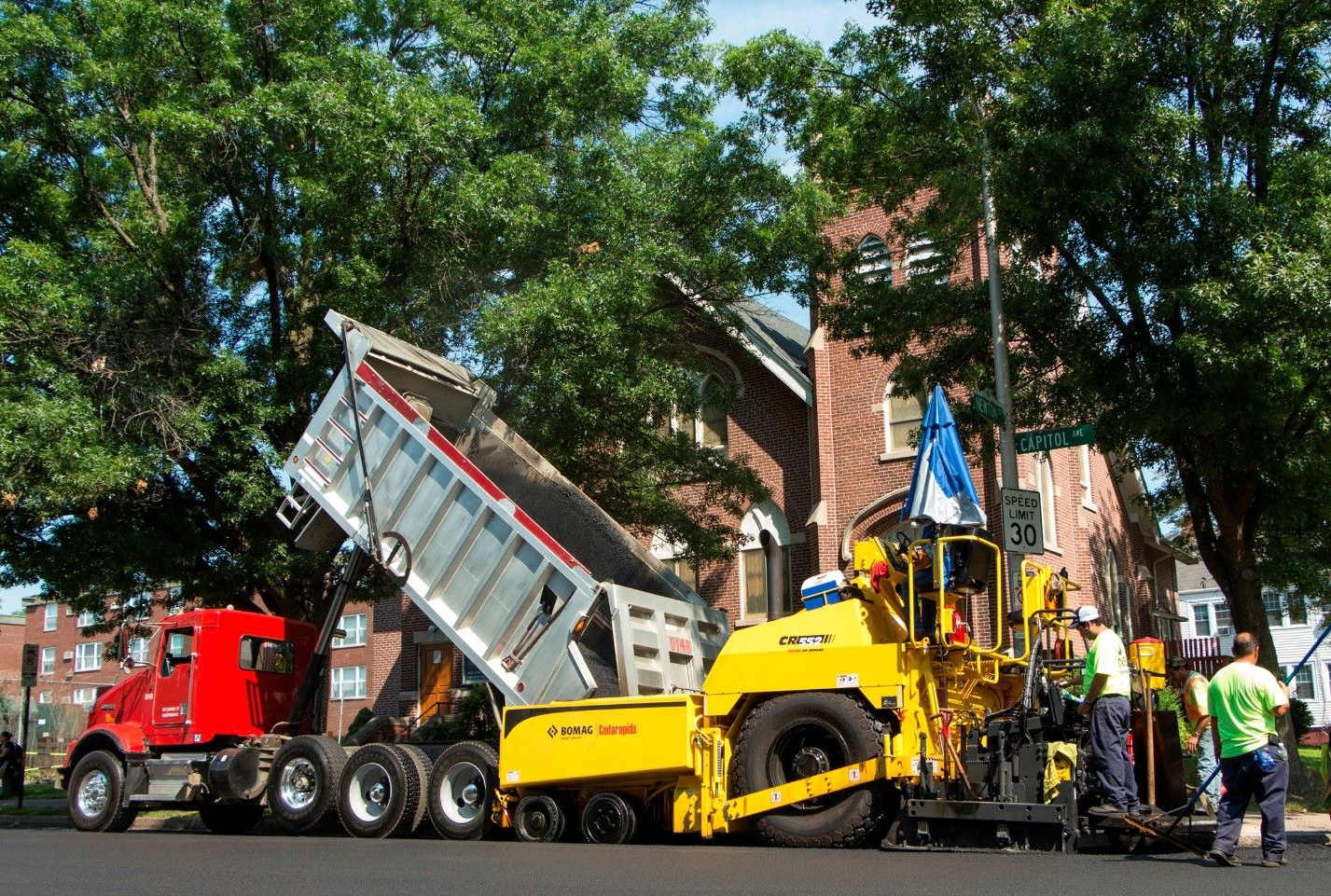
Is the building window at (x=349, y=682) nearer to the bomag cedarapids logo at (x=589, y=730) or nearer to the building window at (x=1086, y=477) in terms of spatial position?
the building window at (x=1086, y=477)

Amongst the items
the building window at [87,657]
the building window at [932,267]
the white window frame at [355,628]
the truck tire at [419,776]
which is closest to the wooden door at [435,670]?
the white window frame at [355,628]

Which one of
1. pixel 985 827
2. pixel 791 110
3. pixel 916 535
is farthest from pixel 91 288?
pixel 985 827

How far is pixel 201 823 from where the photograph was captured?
14289 mm

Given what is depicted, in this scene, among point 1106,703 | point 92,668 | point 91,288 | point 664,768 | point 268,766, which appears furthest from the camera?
point 92,668

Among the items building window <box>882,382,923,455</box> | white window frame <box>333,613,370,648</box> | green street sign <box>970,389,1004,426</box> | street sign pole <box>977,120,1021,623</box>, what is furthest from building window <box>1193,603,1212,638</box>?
green street sign <box>970,389,1004,426</box>

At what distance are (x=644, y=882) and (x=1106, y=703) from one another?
3.49 meters

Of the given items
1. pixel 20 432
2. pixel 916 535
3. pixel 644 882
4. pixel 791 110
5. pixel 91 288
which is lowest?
pixel 644 882

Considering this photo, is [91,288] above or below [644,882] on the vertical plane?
above

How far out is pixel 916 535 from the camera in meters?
9.62

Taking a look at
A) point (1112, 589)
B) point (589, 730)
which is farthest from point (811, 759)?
point (1112, 589)

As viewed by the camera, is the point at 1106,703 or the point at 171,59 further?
the point at 171,59

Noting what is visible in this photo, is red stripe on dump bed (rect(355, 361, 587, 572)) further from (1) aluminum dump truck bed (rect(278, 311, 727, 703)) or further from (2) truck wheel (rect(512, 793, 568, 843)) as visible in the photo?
(2) truck wheel (rect(512, 793, 568, 843))

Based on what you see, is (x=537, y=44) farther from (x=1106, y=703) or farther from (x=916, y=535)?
(x=1106, y=703)

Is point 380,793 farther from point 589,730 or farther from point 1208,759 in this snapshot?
point 1208,759
